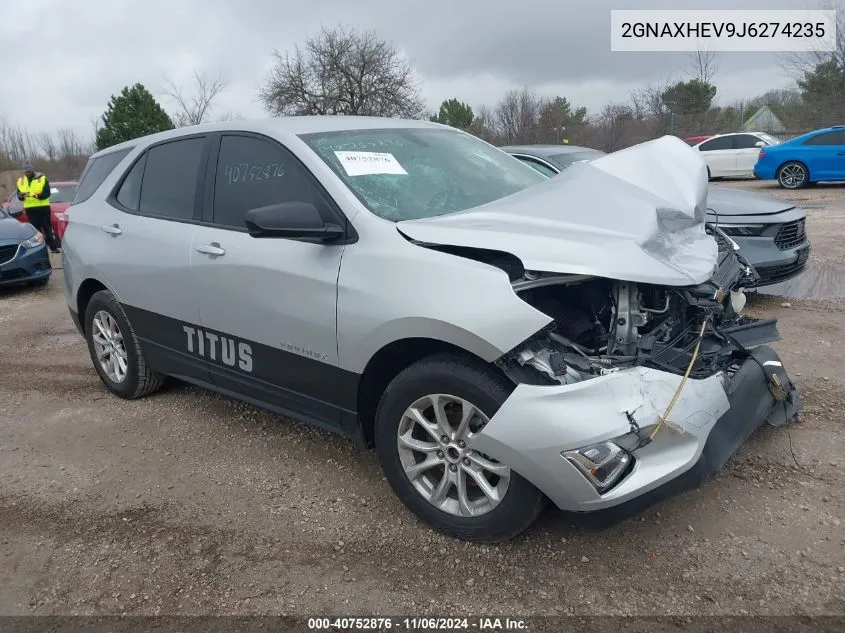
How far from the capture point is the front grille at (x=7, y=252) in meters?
8.59

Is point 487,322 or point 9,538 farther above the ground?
point 487,322

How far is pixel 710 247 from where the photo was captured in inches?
114

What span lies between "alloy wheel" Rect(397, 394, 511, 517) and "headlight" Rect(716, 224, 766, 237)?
4.19 metres

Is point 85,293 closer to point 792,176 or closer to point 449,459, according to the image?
point 449,459

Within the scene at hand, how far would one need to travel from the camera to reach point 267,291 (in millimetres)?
3135

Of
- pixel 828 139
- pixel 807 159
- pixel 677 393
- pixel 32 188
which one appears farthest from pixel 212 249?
pixel 828 139

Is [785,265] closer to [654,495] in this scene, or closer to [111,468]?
[654,495]

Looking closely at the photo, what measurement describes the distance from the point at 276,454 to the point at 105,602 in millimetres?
1239

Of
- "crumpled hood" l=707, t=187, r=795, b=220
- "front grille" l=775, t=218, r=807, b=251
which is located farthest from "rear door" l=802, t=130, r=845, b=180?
"front grille" l=775, t=218, r=807, b=251

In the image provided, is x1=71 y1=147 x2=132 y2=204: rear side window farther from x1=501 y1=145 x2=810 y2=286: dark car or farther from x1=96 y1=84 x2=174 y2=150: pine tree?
x1=96 y1=84 x2=174 y2=150: pine tree

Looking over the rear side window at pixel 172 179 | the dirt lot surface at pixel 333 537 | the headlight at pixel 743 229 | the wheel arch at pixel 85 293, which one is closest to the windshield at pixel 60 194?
the wheel arch at pixel 85 293

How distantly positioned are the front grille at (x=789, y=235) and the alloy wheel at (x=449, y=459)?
4.37 meters

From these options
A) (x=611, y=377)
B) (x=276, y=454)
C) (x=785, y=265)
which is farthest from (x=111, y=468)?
(x=785, y=265)

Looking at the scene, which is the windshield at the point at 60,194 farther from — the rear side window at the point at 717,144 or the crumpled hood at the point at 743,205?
the rear side window at the point at 717,144
